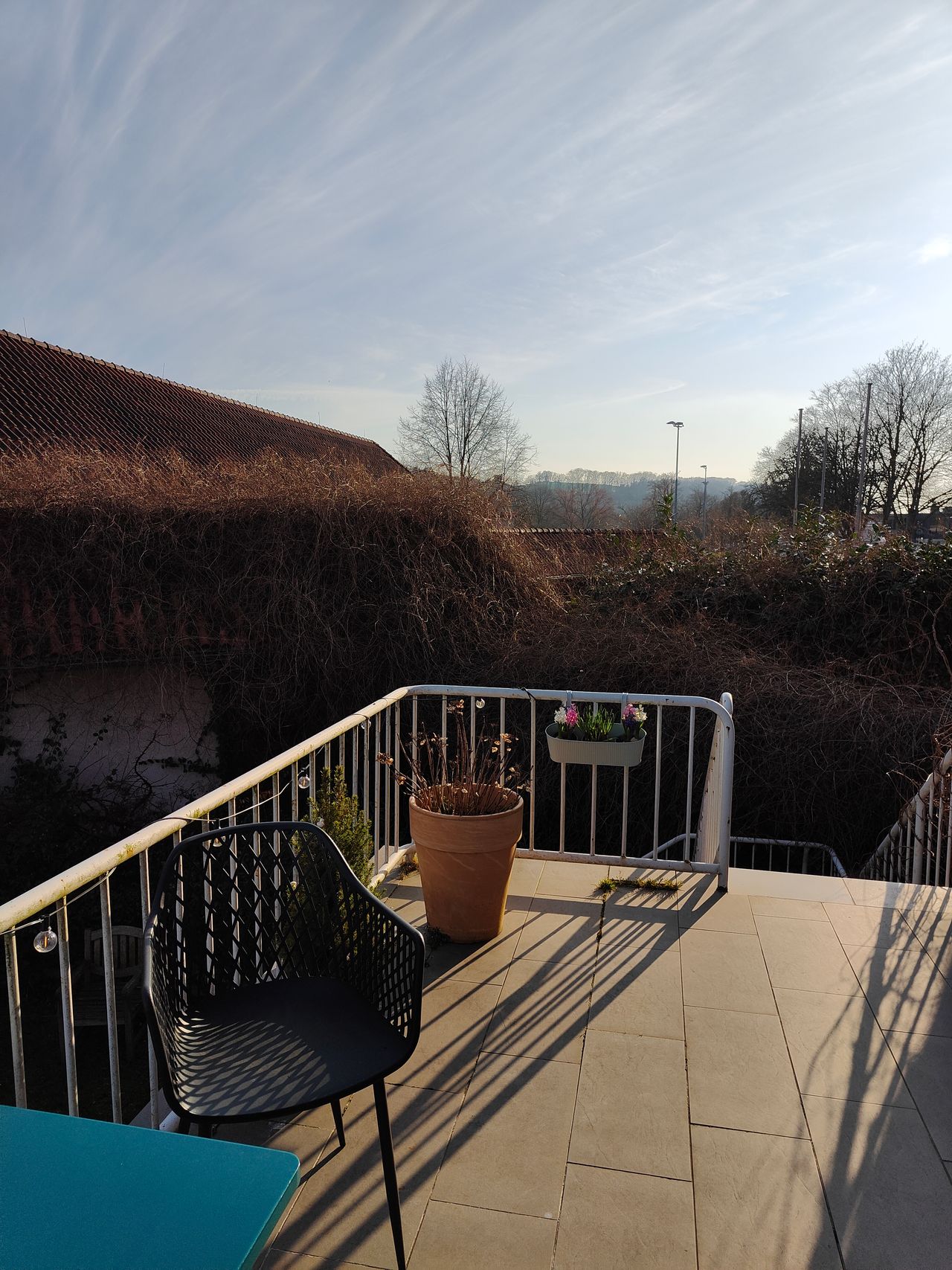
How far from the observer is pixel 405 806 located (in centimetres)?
525

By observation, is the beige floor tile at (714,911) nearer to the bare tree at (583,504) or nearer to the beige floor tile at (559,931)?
the beige floor tile at (559,931)

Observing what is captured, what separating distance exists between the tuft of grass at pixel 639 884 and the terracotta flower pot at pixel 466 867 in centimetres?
69

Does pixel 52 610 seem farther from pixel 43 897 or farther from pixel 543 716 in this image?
pixel 43 897

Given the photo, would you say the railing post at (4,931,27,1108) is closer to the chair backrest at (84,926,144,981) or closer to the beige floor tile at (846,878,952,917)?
the beige floor tile at (846,878,952,917)

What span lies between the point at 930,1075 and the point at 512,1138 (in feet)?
4.19

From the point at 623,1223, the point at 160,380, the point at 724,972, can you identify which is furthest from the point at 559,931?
the point at 160,380

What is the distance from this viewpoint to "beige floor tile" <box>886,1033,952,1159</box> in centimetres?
211

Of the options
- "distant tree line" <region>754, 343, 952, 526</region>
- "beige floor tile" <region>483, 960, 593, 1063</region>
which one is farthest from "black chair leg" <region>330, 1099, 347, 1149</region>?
"distant tree line" <region>754, 343, 952, 526</region>

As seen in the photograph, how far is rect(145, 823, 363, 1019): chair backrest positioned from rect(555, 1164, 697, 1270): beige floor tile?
0.77 meters

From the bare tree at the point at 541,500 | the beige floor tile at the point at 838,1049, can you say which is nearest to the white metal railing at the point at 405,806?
the beige floor tile at the point at 838,1049

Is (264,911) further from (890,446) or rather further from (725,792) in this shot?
(890,446)

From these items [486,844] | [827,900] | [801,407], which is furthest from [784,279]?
[801,407]

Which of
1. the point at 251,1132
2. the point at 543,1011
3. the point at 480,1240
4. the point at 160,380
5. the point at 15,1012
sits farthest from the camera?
the point at 160,380

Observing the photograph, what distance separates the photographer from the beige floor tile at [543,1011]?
2.49 metres
